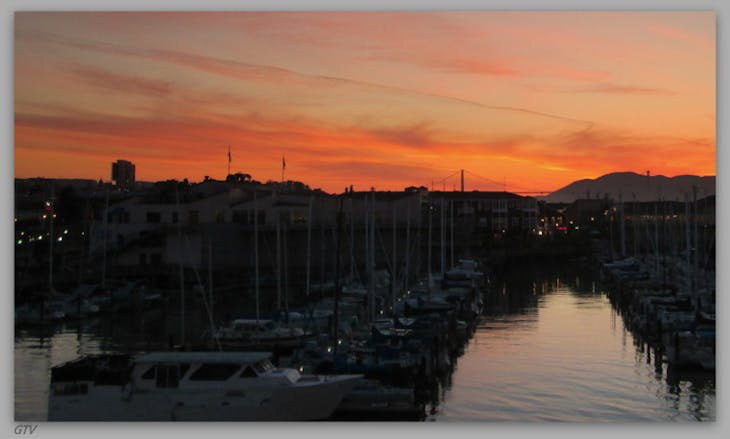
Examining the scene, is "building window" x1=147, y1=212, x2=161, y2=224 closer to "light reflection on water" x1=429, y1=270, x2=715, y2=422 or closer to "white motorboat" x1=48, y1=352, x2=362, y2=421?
"light reflection on water" x1=429, y1=270, x2=715, y2=422

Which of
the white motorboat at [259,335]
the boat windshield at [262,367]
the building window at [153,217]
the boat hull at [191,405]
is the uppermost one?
the building window at [153,217]

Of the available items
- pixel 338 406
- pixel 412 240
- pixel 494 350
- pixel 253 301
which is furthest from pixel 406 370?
pixel 412 240

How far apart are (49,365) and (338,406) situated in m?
7.07

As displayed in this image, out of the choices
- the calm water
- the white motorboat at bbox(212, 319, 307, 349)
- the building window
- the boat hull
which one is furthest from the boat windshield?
the building window

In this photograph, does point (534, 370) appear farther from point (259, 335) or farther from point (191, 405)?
point (191, 405)

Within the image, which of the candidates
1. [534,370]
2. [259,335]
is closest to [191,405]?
[534,370]

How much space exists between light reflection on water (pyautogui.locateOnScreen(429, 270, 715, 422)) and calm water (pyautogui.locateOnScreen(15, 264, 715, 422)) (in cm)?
2

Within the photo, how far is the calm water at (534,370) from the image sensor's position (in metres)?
14.8

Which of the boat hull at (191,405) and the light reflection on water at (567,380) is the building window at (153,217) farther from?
the boat hull at (191,405)

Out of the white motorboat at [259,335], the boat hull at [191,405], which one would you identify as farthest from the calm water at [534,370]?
the white motorboat at [259,335]

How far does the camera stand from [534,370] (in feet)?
60.0

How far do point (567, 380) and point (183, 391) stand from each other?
22.8 ft

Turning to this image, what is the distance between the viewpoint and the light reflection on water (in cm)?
1478

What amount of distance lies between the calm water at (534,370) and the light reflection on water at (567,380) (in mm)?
15
